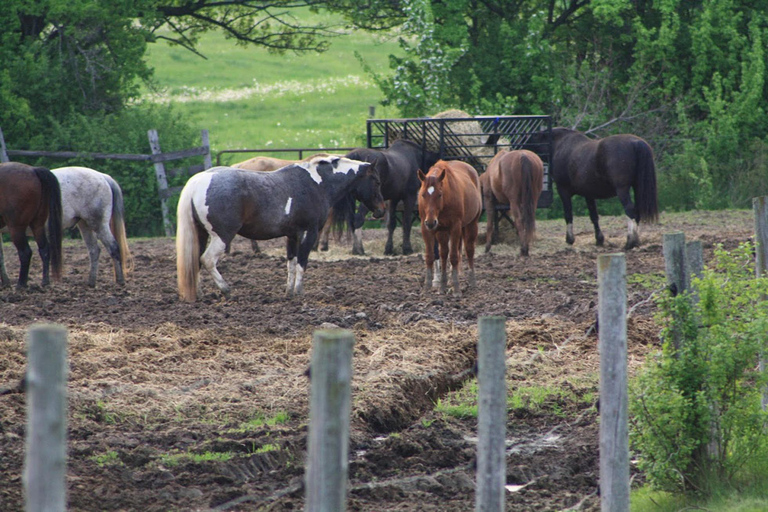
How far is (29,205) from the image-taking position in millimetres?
10781

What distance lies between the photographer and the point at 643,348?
7.67 m

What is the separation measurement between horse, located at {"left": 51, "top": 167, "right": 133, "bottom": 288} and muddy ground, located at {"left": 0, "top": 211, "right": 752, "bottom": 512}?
0.42 metres

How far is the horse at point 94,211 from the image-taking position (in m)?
11.5

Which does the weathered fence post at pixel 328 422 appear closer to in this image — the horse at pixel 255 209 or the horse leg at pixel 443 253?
the horse at pixel 255 209

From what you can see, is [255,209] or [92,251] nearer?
[255,209]

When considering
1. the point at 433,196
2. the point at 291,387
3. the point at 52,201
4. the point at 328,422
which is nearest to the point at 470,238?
the point at 433,196

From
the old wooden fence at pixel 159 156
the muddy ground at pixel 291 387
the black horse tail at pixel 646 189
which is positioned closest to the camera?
the muddy ground at pixel 291 387

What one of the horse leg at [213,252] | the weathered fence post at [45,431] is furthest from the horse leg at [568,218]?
the weathered fence post at [45,431]

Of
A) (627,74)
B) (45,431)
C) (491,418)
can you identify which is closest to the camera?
(45,431)

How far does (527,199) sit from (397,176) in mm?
2318

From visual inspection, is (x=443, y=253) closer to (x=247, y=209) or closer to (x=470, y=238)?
(x=470, y=238)

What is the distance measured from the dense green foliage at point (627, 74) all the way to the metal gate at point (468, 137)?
5827mm

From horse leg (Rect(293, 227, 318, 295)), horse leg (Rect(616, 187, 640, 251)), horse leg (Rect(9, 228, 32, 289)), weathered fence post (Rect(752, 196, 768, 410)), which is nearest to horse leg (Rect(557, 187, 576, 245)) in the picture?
horse leg (Rect(616, 187, 640, 251))

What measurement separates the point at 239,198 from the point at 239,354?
2987 millimetres
